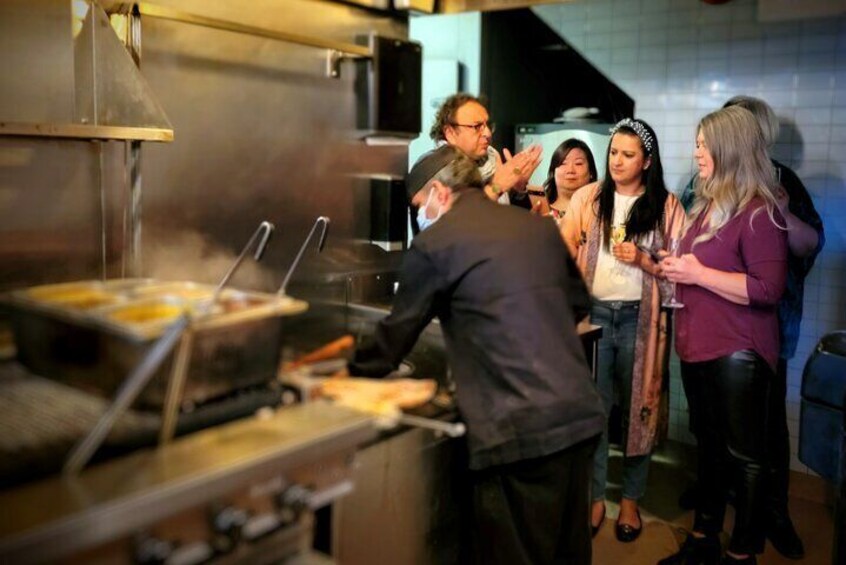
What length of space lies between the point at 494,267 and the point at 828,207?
2.45 meters

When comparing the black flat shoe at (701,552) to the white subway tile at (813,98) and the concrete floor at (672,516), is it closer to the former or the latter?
the concrete floor at (672,516)

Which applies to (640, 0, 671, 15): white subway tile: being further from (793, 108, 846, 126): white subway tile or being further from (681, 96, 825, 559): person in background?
(681, 96, 825, 559): person in background

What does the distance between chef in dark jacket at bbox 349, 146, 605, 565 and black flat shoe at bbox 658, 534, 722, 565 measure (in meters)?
1.10

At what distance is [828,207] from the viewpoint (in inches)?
144

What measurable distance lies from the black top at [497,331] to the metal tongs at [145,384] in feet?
2.06

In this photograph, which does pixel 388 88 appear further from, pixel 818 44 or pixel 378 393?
pixel 818 44

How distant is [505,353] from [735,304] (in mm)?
1230

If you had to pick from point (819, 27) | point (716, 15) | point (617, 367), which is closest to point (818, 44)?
point (819, 27)

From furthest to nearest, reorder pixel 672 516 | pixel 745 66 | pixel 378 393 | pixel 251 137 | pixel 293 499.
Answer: pixel 745 66 → pixel 672 516 → pixel 251 137 → pixel 378 393 → pixel 293 499

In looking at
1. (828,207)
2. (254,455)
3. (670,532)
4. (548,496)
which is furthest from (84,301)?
(828,207)

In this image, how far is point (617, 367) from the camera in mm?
3102

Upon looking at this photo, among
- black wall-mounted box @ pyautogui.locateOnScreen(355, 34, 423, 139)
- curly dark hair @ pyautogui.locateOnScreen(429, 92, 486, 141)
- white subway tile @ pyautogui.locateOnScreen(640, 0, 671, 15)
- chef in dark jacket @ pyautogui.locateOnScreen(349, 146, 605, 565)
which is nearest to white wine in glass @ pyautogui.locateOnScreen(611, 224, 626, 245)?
curly dark hair @ pyautogui.locateOnScreen(429, 92, 486, 141)

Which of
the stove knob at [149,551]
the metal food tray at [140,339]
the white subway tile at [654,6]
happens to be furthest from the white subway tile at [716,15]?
the stove knob at [149,551]

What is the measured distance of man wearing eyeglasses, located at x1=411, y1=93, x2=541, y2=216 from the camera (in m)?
3.07
